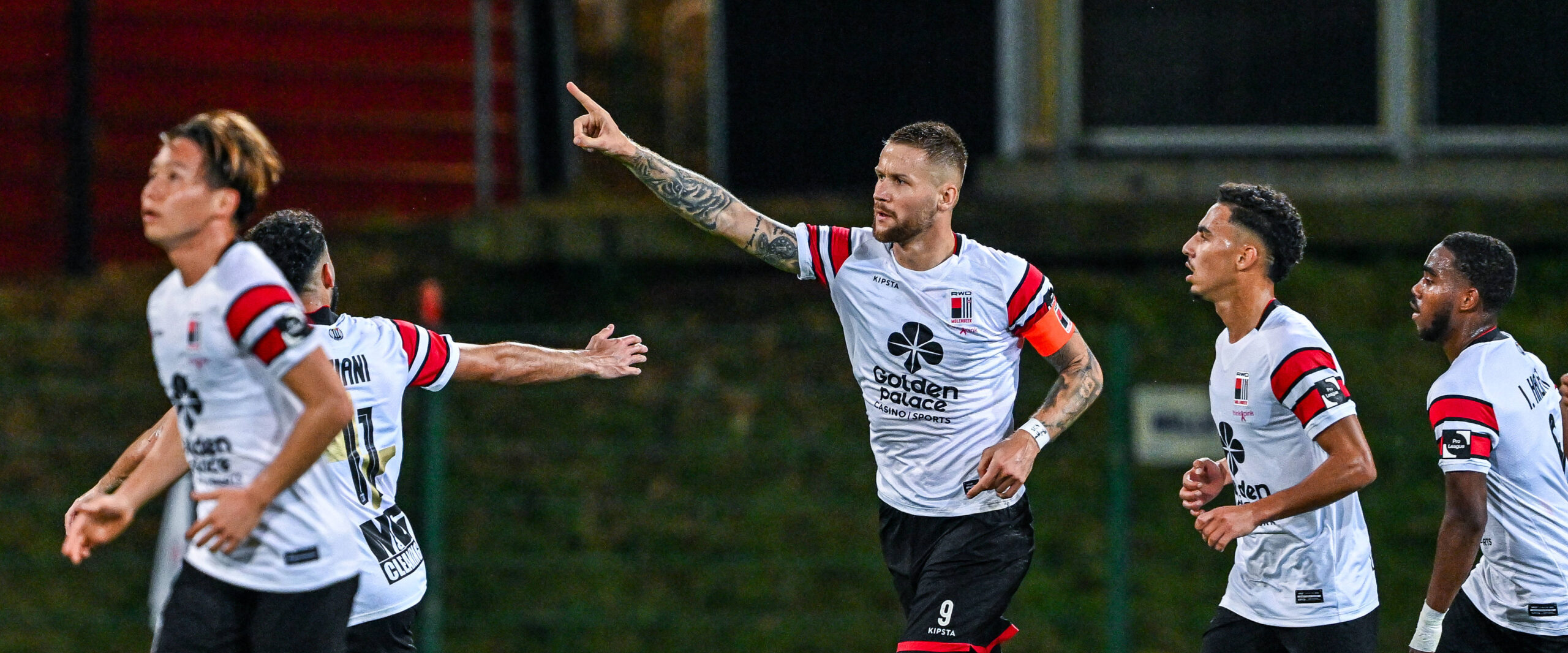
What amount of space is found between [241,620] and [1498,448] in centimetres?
402

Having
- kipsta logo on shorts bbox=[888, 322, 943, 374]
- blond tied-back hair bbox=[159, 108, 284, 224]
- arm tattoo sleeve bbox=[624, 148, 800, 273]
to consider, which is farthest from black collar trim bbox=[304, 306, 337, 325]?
kipsta logo on shorts bbox=[888, 322, 943, 374]

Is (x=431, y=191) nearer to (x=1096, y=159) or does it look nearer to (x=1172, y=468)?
(x=1096, y=159)

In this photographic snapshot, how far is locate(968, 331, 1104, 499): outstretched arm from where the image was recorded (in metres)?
5.68

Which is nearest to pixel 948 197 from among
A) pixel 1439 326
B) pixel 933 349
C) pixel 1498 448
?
pixel 933 349

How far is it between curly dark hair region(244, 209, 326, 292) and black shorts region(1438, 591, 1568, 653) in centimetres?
396

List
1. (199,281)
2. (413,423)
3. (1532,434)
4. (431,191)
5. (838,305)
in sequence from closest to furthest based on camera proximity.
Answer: (199,281), (1532,434), (838,305), (413,423), (431,191)

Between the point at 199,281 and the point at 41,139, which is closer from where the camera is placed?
the point at 199,281

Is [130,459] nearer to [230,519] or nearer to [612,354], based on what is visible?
[230,519]

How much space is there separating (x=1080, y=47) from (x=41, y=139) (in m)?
7.26

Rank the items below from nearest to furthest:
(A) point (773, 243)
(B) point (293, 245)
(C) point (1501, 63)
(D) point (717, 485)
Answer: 1. (B) point (293, 245)
2. (A) point (773, 243)
3. (D) point (717, 485)
4. (C) point (1501, 63)

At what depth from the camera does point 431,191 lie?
12.8 meters

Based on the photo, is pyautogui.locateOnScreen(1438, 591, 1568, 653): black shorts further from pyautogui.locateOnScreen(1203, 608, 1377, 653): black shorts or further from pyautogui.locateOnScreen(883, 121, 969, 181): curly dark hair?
pyautogui.locateOnScreen(883, 121, 969, 181): curly dark hair

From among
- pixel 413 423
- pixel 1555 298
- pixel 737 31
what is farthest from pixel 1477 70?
pixel 413 423

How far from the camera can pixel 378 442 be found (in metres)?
5.55
